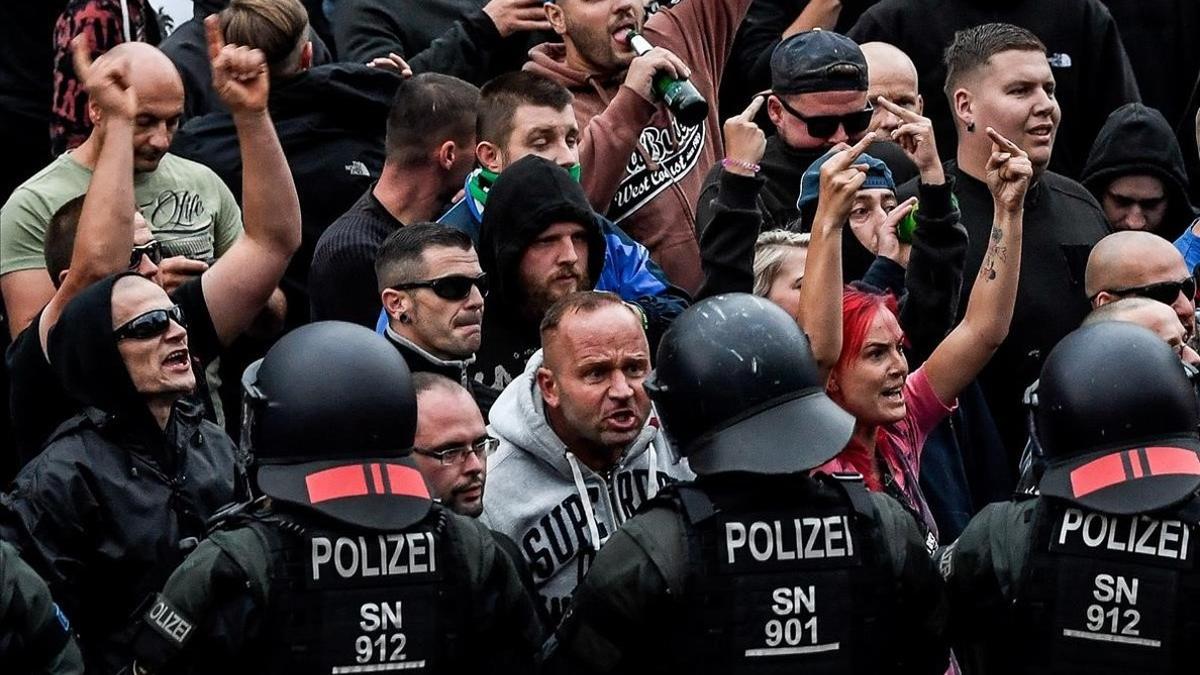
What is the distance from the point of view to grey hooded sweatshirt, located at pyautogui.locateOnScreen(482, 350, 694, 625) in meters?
5.92

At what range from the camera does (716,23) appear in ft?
27.6

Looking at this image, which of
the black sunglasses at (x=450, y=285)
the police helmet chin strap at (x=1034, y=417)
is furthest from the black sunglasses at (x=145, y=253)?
the police helmet chin strap at (x=1034, y=417)

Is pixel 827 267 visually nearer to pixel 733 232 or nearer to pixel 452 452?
pixel 733 232

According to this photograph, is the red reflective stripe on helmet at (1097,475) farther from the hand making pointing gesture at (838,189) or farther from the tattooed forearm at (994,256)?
the tattooed forearm at (994,256)

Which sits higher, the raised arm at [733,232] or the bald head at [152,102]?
the bald head at [152,102]

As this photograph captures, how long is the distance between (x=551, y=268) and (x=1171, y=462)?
2.22 meters

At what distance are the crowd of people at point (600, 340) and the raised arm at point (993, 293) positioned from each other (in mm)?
17

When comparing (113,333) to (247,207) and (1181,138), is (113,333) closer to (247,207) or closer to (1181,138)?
(247,207)

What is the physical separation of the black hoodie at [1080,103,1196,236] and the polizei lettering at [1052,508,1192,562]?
357cm

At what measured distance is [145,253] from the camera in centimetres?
709

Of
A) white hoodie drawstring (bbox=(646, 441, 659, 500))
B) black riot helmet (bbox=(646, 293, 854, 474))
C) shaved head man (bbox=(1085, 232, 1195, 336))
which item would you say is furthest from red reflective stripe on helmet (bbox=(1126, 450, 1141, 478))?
shaved head man (bbox=(1085, 232, 1195, 336))

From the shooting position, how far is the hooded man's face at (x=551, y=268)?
6820 mm

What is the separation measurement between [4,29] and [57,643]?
4.06m

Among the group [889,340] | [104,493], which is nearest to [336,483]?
[104,493]
